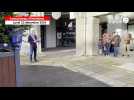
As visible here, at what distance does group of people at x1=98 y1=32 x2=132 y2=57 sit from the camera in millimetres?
18158

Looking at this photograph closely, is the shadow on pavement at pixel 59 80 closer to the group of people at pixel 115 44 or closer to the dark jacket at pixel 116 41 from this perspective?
the group of people at pixel 115 44

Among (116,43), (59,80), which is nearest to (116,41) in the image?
(116,43)

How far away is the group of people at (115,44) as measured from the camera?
18.2 meters

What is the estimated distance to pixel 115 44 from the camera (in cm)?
1847

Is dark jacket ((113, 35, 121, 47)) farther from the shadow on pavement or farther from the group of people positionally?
the shadow on pavement

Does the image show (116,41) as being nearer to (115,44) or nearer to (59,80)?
(115,44)

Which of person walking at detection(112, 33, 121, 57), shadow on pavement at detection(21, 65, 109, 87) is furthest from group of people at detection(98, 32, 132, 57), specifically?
shadow on pavement at detection(21, 65, 109, 87)
